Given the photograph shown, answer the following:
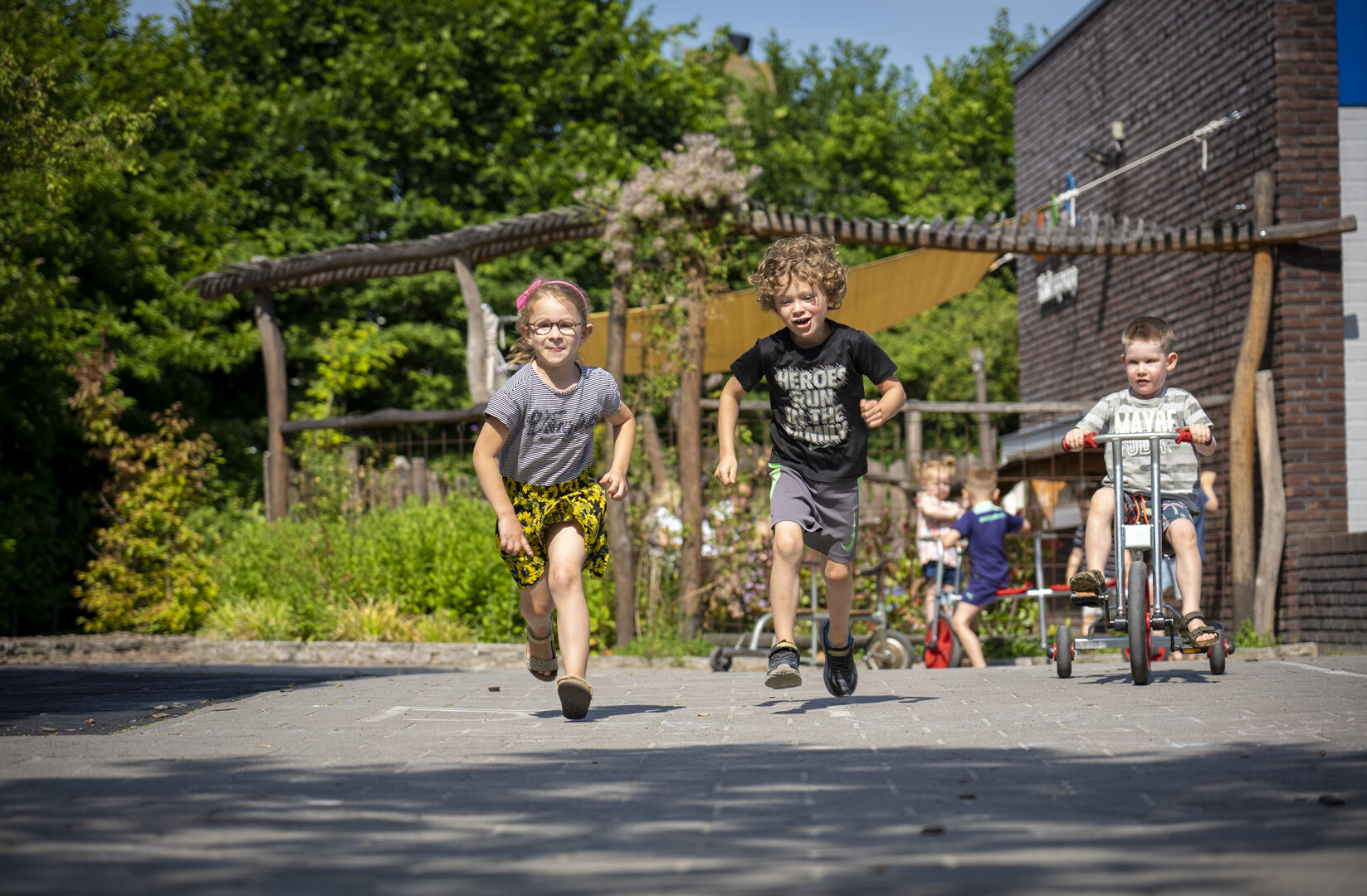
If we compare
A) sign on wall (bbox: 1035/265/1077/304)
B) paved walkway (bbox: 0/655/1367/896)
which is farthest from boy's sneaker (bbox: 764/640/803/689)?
sign on wall (bbox: 1035/265/1077/304)

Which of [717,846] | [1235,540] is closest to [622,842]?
[717,846]

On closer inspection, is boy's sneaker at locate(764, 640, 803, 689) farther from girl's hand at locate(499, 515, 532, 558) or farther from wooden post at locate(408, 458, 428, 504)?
wooden post at locate(408, 458, 428, 504)

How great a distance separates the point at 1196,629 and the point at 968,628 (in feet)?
10.4

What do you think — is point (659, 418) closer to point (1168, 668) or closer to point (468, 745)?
point (1168, 668)

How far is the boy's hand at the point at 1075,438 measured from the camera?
19.6 feet

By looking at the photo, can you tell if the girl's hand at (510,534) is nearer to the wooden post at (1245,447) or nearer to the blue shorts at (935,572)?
the blue shorts at (935,572)

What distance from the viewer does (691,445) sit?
977cm

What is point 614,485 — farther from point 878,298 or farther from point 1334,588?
point 878,298

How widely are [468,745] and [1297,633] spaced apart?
8.07m

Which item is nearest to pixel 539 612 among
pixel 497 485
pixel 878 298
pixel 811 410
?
pixel 497 485

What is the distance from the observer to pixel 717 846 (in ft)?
8.43

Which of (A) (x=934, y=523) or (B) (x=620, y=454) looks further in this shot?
(A) (x=934, y=523)

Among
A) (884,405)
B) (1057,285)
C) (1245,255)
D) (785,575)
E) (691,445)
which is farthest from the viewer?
(1057,285)

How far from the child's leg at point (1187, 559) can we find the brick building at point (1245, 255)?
4051 mm
